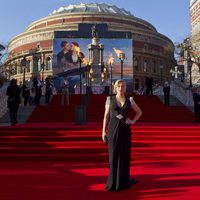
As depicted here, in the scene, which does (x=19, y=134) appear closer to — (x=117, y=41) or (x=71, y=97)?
(x=71, y=97)

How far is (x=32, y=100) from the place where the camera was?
21125mm

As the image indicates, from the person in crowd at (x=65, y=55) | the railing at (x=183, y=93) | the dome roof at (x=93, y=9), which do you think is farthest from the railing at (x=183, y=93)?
the dome roof at (x=93, y=9)

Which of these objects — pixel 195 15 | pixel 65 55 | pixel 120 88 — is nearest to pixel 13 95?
pixel 120 88

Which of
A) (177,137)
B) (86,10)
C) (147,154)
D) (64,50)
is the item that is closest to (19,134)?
(147,154)

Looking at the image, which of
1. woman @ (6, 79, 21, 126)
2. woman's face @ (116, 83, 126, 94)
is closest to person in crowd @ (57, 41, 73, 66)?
woman @ (6, 79, 21, 126)

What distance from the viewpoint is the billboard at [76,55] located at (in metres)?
56.7

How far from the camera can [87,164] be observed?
26.5ft

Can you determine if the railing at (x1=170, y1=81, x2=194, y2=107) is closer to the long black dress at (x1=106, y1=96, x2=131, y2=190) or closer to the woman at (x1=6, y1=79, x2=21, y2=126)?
the woman at (x1=6, y1=79, x2=21, y2=126)

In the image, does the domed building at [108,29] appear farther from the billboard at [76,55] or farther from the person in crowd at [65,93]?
the person in crowd at [65,93]

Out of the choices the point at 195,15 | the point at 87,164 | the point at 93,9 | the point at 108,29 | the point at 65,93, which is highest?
the point at 93,9

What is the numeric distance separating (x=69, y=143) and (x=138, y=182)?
3418mm

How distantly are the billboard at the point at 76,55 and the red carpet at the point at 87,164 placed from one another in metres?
45.7

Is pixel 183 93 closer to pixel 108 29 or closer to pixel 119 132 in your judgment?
pixel 119 132

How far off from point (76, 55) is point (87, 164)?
167ft
